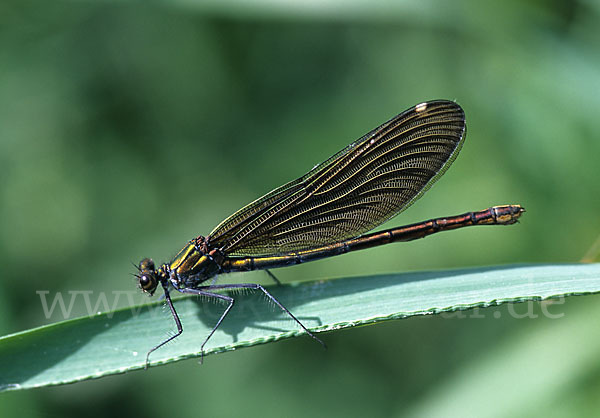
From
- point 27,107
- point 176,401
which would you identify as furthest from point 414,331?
point 27,107

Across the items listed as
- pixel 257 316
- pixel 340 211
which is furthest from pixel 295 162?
pixel 257 316

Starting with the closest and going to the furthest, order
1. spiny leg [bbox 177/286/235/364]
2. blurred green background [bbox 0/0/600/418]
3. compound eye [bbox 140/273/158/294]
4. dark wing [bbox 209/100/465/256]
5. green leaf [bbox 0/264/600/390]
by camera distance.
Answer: green leaf [bbox 0/264/600/390] → spiny leg [bbox 177/286/235/364] → dark wing [bbox 209/100/465/256] → compound eye [bbox 140/273/158/294] → blurred green background [bbox 0/0/600/418]

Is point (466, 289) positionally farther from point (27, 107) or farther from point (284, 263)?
point (27, 107)

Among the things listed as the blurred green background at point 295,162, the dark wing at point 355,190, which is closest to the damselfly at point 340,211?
the dark wing at point 355,190

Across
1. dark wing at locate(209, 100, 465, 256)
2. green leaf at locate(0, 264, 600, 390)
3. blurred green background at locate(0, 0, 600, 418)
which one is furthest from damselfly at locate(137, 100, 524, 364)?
blurred green background at locate(0, 0, 600, 418)

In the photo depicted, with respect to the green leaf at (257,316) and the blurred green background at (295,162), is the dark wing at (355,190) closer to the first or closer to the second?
the green leaf at (257,316)

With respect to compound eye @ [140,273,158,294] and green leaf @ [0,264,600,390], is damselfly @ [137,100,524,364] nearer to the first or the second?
compound eye @ [140,273,158,294]
